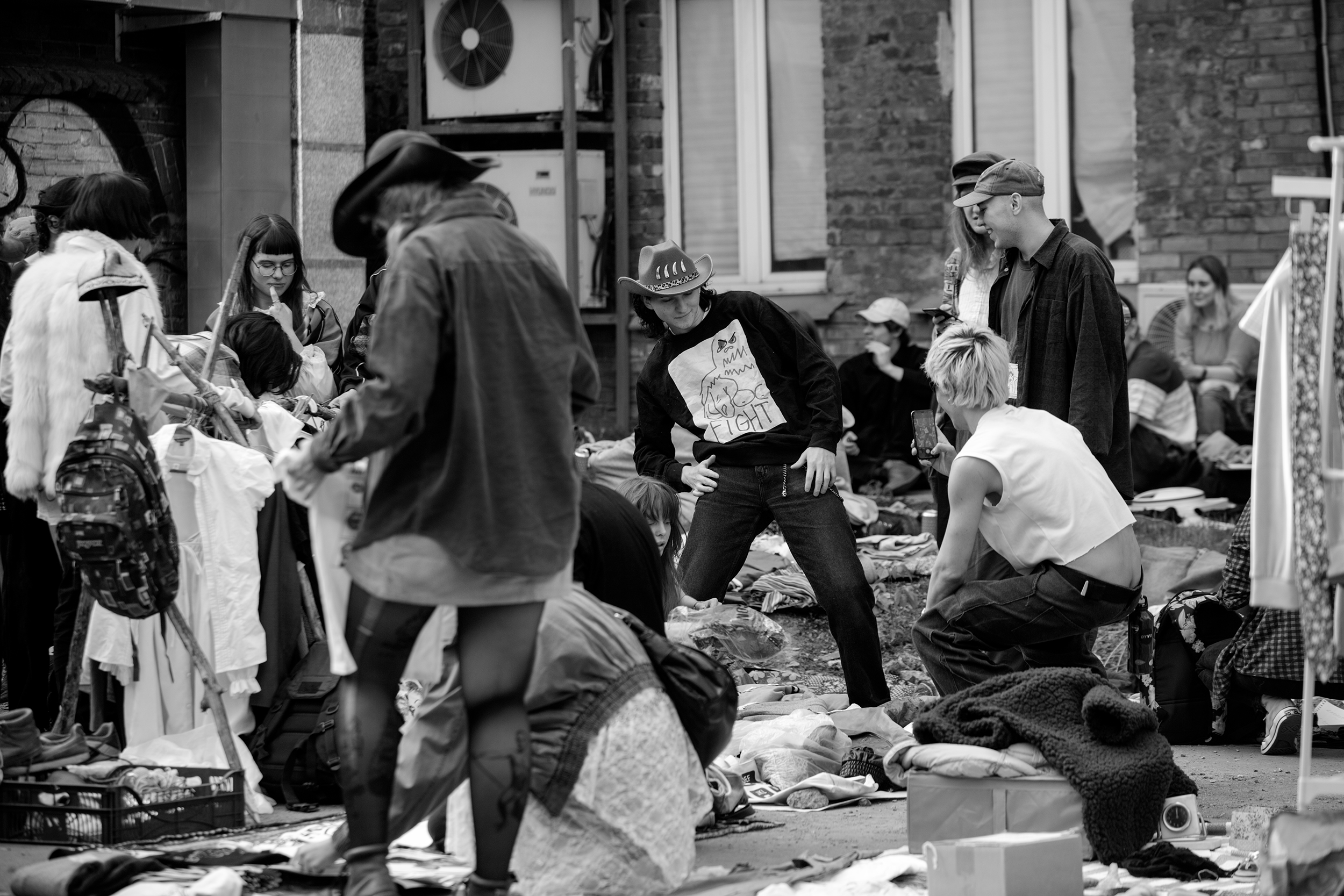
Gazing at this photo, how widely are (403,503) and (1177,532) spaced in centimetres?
707

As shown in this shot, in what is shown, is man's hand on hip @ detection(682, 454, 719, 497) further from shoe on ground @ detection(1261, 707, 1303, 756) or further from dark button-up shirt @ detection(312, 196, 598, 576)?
dark button-up shirt @ detection(312, 196, 598, 576)

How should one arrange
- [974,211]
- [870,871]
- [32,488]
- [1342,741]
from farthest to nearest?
[974,211] → [1342,741] → [32,488] → [870,871]

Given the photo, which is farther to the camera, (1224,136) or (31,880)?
(1224,136)

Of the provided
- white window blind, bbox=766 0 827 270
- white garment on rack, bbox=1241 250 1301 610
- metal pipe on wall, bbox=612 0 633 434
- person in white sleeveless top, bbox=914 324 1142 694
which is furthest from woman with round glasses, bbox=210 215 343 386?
white window blind, bbox=766 0 827 270

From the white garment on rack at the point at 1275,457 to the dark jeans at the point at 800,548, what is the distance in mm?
2715

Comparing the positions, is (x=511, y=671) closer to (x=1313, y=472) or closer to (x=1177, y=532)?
(x=1313, y=472)

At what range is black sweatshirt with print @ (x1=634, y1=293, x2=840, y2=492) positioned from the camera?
701 cm

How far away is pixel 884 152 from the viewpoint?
41.8 feet

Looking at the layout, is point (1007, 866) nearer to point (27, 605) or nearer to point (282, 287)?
point (27, 605)

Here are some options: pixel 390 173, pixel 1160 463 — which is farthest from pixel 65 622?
pixel 1160 463

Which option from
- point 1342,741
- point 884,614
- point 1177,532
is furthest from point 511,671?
point 1177,532

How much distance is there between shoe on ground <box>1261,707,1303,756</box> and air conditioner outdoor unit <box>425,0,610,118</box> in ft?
26.4

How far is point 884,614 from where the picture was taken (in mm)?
9258

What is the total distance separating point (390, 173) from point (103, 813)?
2.05m
